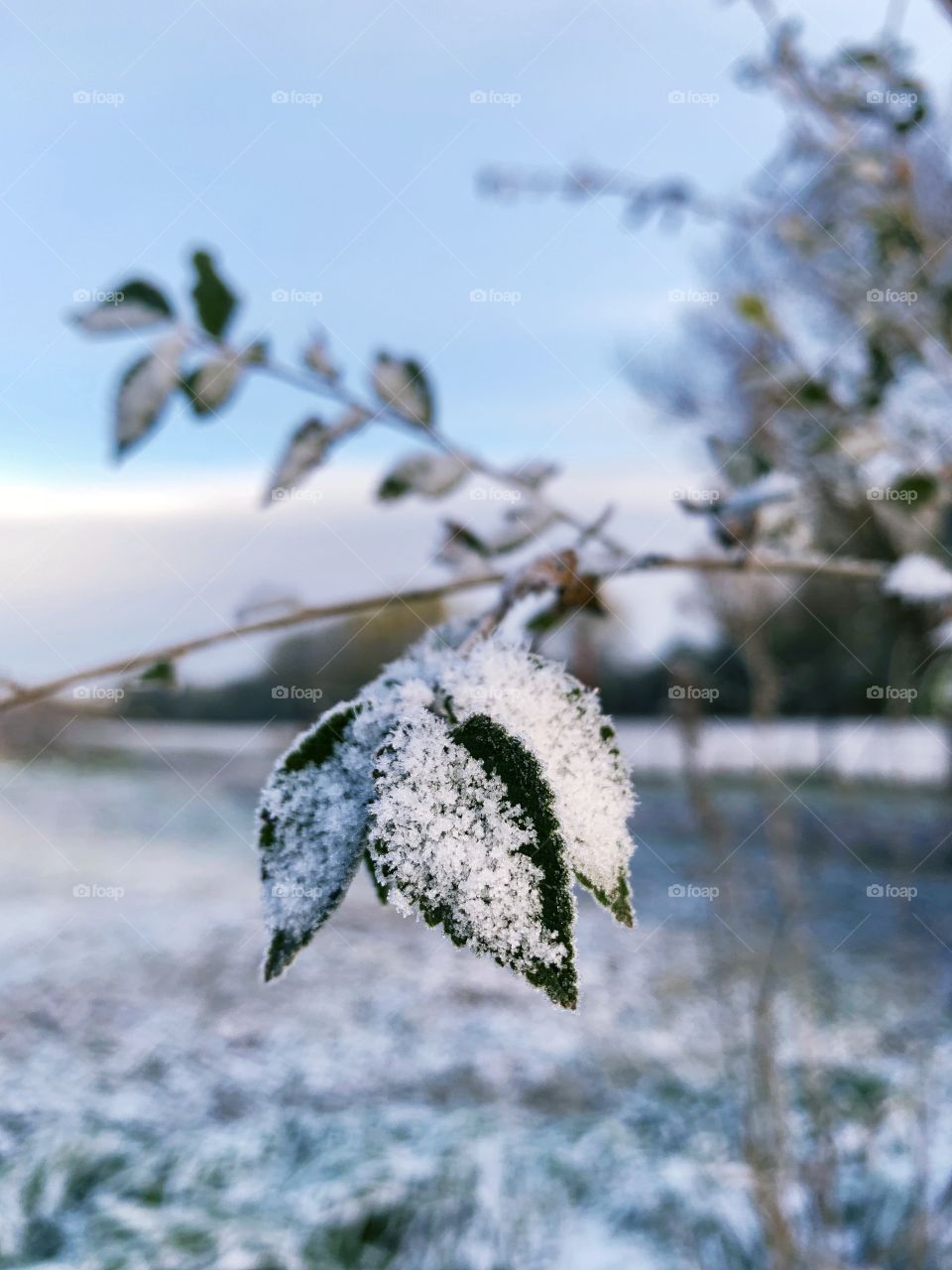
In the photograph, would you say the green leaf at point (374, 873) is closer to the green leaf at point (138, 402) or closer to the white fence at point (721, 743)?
the green leaf at point (138, 402)

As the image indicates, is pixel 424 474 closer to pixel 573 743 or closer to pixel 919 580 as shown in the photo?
pixel 919 580

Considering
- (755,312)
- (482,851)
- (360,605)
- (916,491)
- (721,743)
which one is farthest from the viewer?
(721,743)

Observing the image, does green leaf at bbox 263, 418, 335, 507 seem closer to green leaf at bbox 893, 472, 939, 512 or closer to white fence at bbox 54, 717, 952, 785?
green leaf at bbox 893, 472, 939, 512

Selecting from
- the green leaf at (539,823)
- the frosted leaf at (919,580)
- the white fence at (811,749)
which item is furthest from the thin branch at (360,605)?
the white fence at (811,749)

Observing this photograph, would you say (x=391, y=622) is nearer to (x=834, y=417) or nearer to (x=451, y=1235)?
(x=451, y=1235)

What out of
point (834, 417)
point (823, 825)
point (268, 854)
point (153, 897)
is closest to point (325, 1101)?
point (153, 897)

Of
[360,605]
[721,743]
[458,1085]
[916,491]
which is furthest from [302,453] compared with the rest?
[721,743]
